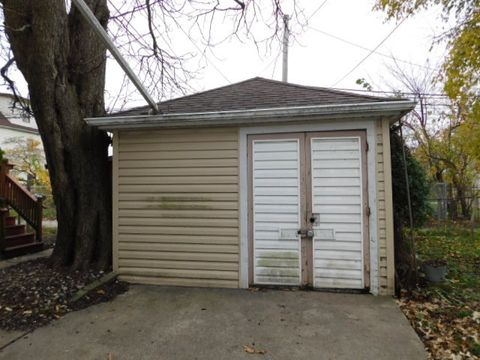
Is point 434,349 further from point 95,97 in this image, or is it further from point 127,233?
point 95,97

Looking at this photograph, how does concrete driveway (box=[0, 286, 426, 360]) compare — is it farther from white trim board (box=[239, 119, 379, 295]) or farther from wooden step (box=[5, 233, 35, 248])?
wooden step (box=[5, 233, 35, 248])

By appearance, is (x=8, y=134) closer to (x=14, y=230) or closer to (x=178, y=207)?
(x=14, y=230)

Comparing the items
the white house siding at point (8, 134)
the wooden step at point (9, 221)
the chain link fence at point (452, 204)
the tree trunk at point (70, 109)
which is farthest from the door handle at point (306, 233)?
the white house siding at point (8, 134)

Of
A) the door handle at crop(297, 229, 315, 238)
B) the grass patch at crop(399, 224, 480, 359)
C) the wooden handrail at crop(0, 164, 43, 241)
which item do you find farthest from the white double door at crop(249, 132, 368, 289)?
the wooden handrail at crop(0, 164, 43, 241)

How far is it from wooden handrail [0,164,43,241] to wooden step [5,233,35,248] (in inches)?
5.1

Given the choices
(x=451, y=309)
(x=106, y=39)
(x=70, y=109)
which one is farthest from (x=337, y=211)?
(x=70, y=109)

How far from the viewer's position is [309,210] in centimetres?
416

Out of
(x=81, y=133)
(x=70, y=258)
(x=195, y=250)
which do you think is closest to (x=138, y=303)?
(x=195, y=250)

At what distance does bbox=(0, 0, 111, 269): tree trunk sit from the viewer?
4.29 metres

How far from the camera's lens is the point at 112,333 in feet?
10.1

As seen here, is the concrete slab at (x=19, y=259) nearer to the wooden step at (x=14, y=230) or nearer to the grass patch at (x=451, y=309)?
the wooden step at (x=14, y=230)

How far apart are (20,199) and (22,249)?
45.3 inches

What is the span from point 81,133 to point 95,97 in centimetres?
73

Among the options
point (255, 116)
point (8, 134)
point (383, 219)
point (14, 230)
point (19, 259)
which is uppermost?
point (8, 134)
